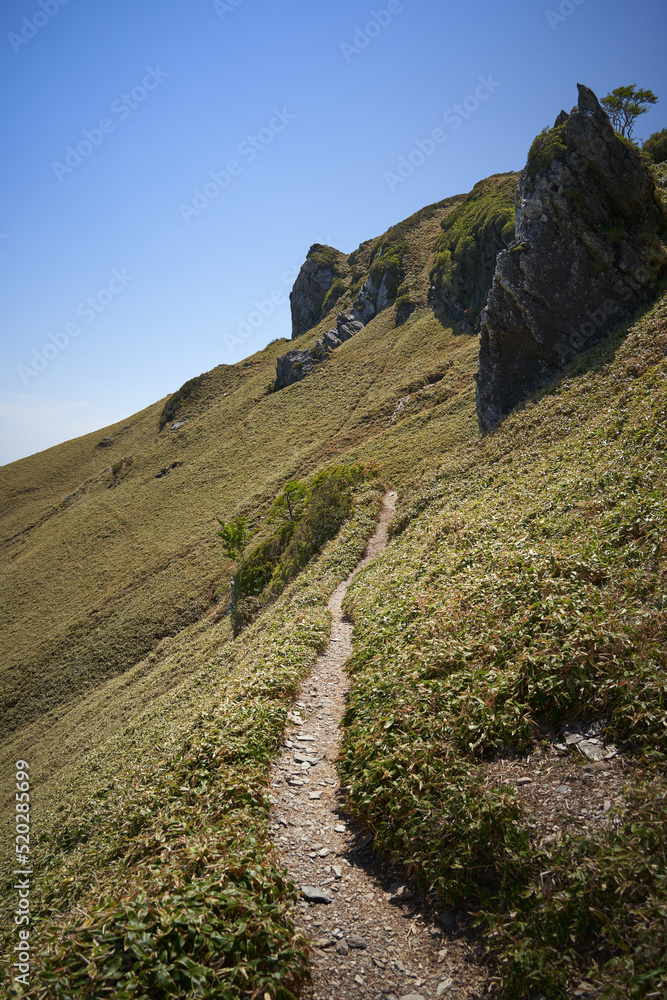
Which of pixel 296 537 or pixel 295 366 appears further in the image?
pixel 295 366

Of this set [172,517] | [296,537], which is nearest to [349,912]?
[296,537]

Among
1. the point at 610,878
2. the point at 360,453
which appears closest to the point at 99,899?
the point at 610,878

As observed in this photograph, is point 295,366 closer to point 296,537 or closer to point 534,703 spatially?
point 296,537

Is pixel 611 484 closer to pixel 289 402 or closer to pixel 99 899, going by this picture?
pixel 99 899

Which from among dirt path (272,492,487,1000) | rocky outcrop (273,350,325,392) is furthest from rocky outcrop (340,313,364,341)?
dirt path (272,492,487,1000)

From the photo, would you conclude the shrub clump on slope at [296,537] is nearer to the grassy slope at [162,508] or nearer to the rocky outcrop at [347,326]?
the grassy slope at [162,508]

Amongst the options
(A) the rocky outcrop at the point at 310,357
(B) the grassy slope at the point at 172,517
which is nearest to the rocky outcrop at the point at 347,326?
(A) the rocky outcrop at the point at 310,357

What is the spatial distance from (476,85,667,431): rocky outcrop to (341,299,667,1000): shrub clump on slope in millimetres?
12419

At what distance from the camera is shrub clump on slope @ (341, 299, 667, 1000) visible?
502cm

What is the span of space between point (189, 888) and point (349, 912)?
216 centimetres

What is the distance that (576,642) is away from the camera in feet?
27.0

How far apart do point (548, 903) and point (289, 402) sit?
80.5 meters

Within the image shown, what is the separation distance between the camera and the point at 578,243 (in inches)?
1070

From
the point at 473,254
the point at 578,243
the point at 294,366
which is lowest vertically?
the point at 578,243
